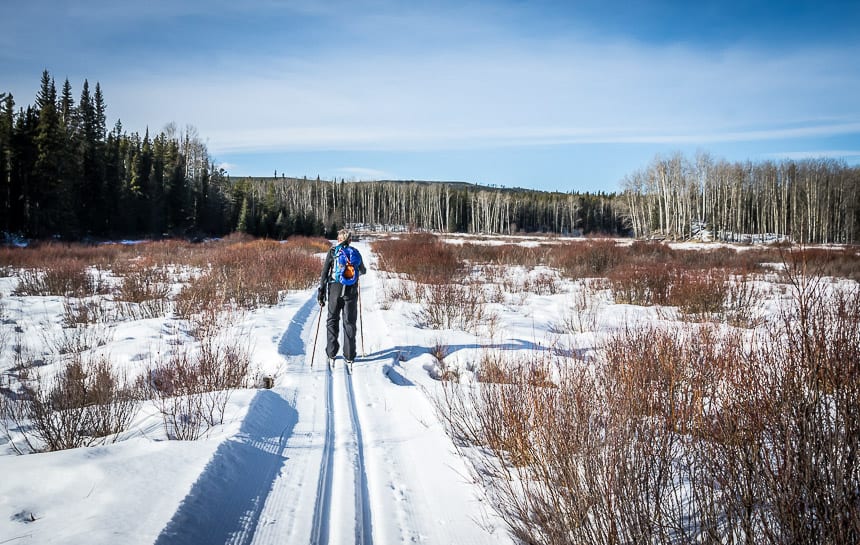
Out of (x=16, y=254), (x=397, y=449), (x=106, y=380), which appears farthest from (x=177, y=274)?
(x=397, y=449)

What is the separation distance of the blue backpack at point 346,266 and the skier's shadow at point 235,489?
2.69 m

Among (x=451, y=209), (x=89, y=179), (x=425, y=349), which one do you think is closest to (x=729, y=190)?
(x=451, y=209)

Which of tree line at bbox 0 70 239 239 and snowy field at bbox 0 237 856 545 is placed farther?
tree line at bbox 0 70 239 239

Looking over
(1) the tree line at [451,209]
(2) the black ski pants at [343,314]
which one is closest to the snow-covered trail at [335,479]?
(2) the black ski pants at [343,314]

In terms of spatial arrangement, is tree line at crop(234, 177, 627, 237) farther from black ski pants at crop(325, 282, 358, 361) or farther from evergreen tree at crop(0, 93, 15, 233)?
black ski pants at crop(325, 282, 358, 361)

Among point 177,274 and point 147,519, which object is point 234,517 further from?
point 177,274

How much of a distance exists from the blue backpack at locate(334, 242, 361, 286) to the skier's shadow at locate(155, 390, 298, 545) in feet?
8.83

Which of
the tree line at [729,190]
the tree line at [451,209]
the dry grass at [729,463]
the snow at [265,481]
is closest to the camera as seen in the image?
the dry grass at [729,463]

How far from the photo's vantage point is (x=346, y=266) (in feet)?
21.1

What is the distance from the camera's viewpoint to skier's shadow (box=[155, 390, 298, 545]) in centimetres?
237

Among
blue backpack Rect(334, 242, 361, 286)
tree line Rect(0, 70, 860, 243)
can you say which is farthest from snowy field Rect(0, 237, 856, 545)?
tree line Rect(0, 70, 860, 243)

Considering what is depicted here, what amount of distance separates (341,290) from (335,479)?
3.59 meters

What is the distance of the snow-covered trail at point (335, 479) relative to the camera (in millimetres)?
2520

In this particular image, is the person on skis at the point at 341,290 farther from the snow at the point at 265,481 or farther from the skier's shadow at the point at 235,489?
the skier's shadow at the point at 235,489
